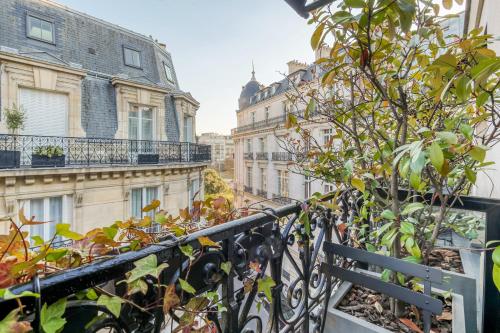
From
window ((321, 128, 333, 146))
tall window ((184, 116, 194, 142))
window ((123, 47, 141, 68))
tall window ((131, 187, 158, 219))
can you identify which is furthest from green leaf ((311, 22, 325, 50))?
tall window ((184, 116, 194, 142))

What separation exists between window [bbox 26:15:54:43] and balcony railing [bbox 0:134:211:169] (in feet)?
9.17

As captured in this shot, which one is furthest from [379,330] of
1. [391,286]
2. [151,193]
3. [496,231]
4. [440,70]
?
[151,193]

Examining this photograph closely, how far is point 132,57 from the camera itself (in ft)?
27.9

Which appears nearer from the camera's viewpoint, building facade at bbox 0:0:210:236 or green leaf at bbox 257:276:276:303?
green leaf at bbox 257:276:276:303

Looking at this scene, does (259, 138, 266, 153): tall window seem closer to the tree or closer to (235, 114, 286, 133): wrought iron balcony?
(235, 114, 286, 133): wrought iron balcony

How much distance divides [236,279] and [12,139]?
709 cm

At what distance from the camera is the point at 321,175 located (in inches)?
64.3

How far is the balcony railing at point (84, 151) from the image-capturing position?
5.66 m

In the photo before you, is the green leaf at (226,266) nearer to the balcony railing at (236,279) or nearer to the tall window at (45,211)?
the balcony railing at (236,279)

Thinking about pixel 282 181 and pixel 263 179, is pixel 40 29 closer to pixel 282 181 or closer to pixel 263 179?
pixel 282 181

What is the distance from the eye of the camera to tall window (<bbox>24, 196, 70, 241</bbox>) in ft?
18.9

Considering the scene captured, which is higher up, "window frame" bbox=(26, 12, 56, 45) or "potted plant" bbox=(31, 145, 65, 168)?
"window frame" bbox=(26, 12, 56, 45)

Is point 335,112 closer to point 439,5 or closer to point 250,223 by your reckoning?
point 439,5

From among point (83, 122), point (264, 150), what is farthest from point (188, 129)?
point (264, 150)
